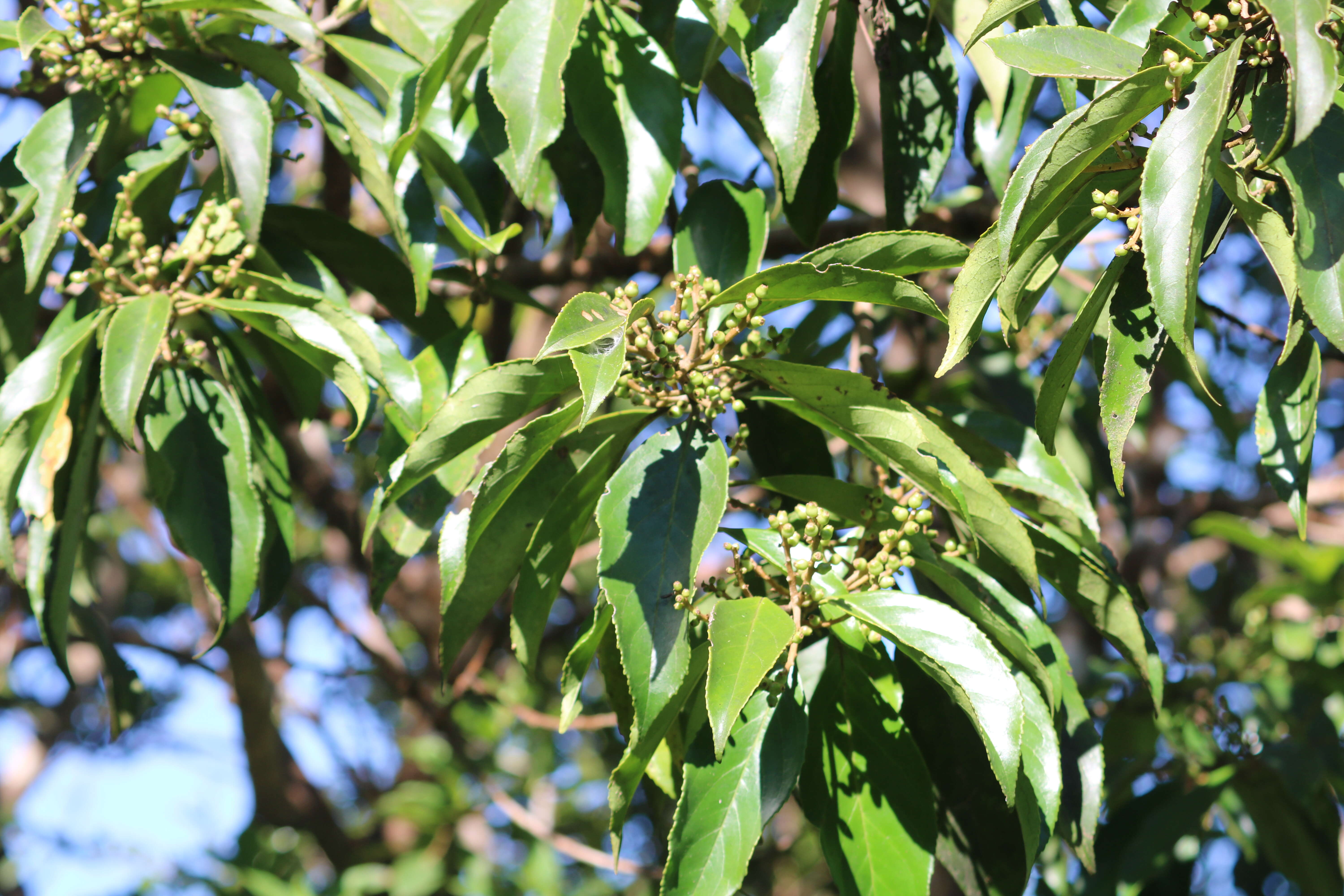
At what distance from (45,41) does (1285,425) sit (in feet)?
5.74

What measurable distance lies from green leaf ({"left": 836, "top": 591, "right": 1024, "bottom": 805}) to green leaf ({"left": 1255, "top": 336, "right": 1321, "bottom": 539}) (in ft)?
1.45

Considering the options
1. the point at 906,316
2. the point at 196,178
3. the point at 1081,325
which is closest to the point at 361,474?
the point at 196,178

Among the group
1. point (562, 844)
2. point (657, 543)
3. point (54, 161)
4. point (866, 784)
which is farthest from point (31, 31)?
point (562, 844)

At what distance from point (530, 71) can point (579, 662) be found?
74 cm

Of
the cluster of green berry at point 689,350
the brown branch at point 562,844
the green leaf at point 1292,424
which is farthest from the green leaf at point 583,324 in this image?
the brown branch at point 562,844

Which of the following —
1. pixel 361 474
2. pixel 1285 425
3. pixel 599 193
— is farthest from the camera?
pixel 361 474

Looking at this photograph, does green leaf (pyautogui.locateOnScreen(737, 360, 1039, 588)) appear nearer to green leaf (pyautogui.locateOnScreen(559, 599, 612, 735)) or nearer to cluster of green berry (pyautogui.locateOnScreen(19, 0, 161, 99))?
green leaf (pyautogui.locateOnScreen(559, 599, 612, 735))

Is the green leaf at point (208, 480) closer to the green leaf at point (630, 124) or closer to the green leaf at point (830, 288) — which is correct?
the green leaf at point (630, 124)

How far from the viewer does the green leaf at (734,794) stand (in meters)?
1.09

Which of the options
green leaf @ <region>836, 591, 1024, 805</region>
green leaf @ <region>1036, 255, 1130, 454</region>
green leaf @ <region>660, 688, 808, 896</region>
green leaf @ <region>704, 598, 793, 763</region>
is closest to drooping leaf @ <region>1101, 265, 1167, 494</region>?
green leaf @ <region>1036, 255, 1130, 454</region>

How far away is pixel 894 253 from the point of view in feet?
3.78

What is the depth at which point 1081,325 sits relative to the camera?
3.45ft

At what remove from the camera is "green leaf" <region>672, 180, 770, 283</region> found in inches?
56.3

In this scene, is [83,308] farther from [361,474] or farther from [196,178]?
[361,474]
